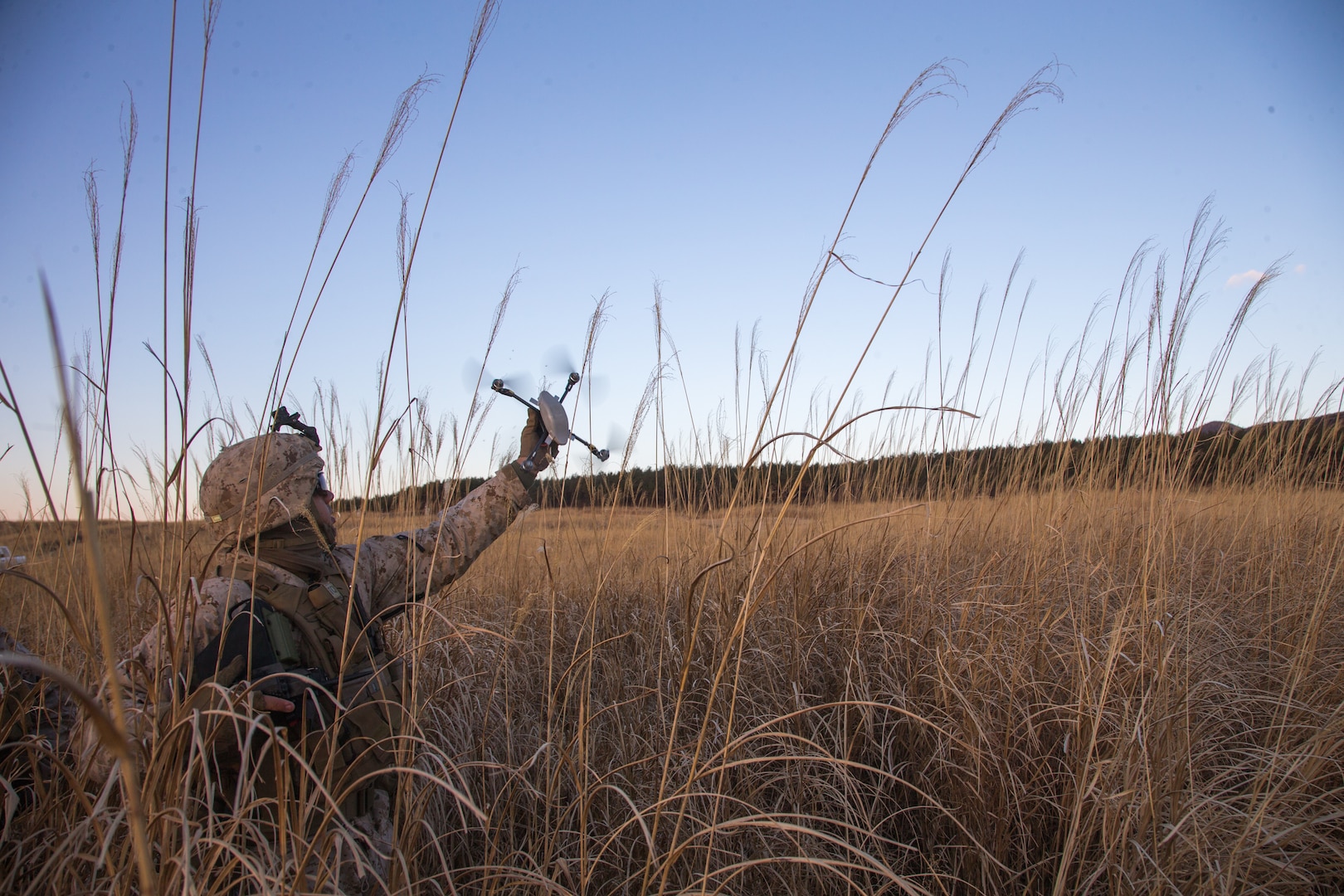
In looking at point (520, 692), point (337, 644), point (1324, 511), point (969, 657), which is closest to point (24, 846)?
point (337, 644)

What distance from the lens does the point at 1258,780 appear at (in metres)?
1.35

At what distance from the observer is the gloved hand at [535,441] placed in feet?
8.00

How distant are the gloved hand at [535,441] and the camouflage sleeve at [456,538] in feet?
0.19

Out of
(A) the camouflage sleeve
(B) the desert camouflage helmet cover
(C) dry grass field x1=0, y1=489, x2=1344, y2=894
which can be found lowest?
(C) dry grass field x1=0, y1=489, x2=1344, y2=894

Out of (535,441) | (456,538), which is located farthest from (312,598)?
(535,441)

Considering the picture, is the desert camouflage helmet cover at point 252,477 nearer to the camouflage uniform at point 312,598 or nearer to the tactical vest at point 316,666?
the camouflage uniform at point 312,598

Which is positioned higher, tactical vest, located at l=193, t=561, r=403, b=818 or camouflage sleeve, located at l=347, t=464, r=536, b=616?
camouflage sleeve, located at l=347, t=464, r=536, b=616

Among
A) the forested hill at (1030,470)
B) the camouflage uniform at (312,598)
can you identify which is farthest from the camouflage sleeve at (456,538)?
the forested hill at (1030,470)

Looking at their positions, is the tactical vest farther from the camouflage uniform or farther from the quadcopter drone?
the quadcopter drone

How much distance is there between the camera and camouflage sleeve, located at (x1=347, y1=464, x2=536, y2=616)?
2.31 meters

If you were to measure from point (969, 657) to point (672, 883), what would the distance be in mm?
962

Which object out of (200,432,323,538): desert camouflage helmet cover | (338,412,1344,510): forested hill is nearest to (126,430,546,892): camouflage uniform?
(200,432,323,538): desert camouflage helmet cover

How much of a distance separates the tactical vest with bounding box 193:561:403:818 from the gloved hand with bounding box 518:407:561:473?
2.69 ft

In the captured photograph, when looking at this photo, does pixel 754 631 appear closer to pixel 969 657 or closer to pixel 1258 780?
pixel 969 657
